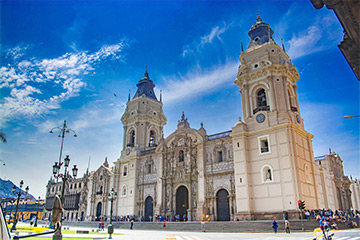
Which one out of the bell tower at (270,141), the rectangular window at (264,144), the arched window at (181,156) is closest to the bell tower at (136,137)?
the arched window at (181,156)

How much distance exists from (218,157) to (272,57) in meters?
12.8

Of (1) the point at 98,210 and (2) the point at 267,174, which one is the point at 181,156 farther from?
(1) the point at 98,210

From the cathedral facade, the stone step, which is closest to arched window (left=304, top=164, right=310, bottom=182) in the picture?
the cathedral facade

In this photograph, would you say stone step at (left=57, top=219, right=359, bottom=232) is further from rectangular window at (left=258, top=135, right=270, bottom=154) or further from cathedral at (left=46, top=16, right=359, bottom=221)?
rectangular window at (left=258, top=135, right=270, bottom=154)

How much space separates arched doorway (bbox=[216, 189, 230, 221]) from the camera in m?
30.2

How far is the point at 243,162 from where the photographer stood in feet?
94.5

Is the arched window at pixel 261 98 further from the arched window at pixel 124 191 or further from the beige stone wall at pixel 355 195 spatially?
the beige stone wall at pixel 355 195

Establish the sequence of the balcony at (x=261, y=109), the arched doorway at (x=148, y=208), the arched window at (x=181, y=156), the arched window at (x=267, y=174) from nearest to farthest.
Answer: the arched window at (x=267, y=174)
the balcony at (x=261, y=109)
the arched window at (x=181, y=156)
the arched doorway at (x=148, y=208)

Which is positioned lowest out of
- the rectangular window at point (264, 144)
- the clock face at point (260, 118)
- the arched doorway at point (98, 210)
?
the arched doorway at point (98, 210)

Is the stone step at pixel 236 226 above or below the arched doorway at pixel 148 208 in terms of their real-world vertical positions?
below

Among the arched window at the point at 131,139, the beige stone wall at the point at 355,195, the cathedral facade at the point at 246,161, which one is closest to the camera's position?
the cathedral facade at the point at 246,161

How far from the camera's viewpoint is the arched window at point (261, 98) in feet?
103

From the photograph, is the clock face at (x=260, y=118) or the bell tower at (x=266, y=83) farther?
the clock face at (x=260, y=118)

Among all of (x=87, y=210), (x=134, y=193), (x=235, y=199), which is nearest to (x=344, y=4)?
(x=235, y=199)
